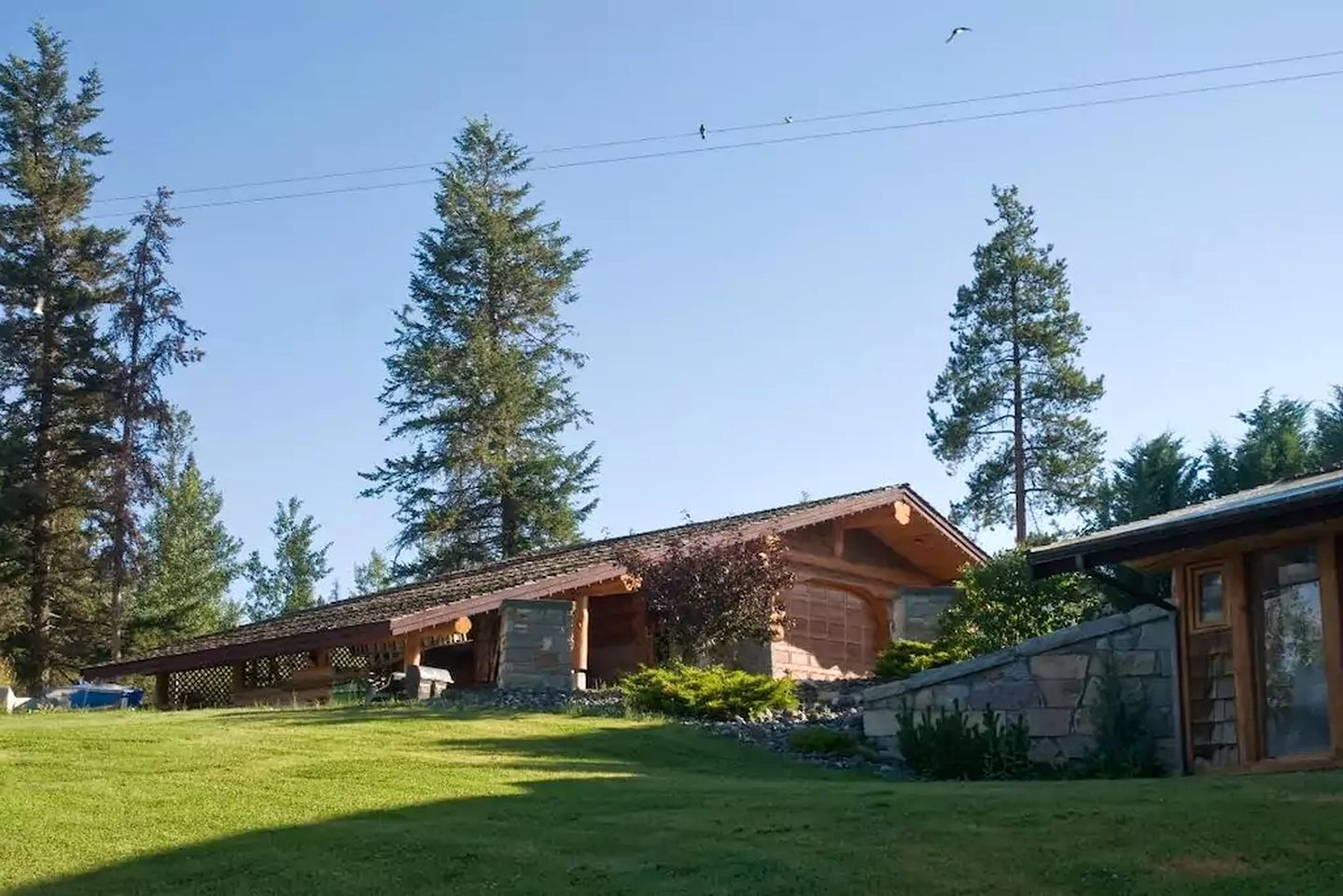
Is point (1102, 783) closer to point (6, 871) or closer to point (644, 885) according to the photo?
point (644, 885)

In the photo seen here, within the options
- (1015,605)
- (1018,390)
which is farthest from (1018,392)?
(1015,605)

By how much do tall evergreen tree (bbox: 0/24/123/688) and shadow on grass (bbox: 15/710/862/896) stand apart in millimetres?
28925

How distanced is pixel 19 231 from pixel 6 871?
110 feet

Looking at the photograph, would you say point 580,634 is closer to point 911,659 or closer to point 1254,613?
point 911,659

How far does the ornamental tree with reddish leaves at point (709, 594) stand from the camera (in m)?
21.5

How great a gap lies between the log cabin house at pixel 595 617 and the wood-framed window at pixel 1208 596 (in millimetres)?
8697

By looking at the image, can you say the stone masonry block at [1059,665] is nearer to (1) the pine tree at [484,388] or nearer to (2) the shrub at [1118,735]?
(2) the shrub at [1118,735]

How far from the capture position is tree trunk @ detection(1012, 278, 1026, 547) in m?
41.5

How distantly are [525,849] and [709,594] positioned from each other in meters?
11.9

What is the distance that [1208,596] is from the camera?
14445mm

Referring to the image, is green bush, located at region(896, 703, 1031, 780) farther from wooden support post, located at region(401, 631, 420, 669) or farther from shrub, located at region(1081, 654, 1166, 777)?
wooden support post, located at region(401, 631, 420, 669)

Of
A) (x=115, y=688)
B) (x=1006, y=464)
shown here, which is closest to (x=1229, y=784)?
(x=115, y=688)

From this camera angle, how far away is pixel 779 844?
9.41m

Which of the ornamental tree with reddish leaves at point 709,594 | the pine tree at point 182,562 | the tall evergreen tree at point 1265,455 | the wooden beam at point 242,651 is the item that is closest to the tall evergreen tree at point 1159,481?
the tall evergreen tree at point 1265,455
